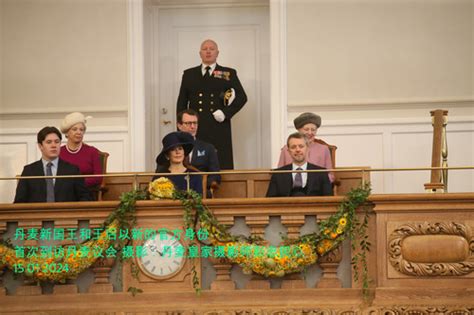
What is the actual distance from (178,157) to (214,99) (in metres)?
2.53

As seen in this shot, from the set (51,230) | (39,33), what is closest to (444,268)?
(51,230)

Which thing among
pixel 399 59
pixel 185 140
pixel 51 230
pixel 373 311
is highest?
pixel 399 59

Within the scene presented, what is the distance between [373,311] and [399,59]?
405 centimetres

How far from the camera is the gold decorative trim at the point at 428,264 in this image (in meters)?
7.00

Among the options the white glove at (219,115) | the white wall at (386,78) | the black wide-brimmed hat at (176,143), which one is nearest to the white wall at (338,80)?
the white wall at (386,78)

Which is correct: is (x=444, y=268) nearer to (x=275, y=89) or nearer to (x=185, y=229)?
(x=185, y=229)

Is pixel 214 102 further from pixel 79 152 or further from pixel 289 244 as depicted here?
pixel 289 244

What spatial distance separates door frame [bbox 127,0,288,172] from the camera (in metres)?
10.4

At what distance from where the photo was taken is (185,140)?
783cm

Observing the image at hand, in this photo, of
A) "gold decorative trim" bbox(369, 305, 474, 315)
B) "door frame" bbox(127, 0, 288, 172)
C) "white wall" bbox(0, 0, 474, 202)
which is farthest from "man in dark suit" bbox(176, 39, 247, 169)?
"gold decorative trim" bbox(369, 305, 474, 315)

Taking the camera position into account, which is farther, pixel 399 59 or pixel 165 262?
pixel 399 59

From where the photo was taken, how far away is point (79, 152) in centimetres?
873

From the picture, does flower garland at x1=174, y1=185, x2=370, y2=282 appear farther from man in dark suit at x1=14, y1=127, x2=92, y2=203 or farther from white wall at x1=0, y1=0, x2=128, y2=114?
white wall at x1=0, y1=0, x2=128, y2=114

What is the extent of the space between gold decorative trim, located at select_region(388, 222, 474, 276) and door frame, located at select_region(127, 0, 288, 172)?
3.43m
